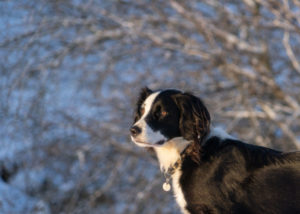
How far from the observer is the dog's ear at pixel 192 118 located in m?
3.09

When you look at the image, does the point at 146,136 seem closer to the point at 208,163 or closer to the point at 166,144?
the point at 166,144

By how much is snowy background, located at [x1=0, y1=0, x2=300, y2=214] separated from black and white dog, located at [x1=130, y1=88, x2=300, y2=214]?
263cm

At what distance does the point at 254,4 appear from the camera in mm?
6238

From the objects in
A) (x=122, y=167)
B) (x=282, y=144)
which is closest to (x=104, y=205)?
(x=122, y=167)

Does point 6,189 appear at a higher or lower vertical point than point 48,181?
higher

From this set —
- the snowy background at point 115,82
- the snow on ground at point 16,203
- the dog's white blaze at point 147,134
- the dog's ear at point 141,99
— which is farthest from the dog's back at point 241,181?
the snowy background at point 115,82

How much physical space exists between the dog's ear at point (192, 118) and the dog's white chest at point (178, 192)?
25 centimetres

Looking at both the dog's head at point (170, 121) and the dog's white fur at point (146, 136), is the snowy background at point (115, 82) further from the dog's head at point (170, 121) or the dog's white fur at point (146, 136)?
the dog's white fur at point (146, 136)

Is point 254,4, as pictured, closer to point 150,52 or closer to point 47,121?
point 150,52

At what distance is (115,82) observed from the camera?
7.75m

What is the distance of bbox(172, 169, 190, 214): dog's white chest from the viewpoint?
3055 mm

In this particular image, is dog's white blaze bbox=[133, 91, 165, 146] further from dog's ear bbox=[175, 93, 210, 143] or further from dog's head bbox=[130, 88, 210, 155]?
dog's ear bbox=[175, 93, 210, 143]

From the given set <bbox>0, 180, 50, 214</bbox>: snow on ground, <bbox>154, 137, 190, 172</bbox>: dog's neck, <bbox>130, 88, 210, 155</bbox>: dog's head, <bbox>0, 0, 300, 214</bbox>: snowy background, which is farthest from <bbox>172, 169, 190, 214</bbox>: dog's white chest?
<bbox>0, 0, 300, 214</bbox>: snowy background

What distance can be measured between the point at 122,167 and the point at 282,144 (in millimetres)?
2596
